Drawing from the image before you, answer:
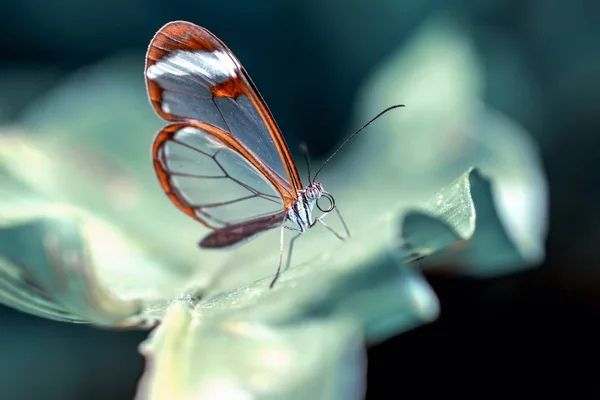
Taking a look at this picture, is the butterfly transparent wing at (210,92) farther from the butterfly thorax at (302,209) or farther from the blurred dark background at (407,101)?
the blurred dark background at (407,101)

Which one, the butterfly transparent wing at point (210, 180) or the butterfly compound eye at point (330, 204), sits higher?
the butterfly transparent wing at point (210, 180)

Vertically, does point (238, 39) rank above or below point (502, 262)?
above

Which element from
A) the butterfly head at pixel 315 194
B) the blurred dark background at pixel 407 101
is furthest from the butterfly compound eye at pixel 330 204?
the blurred dark background at pixel 407 101

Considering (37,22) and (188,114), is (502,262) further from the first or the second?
(37,22)

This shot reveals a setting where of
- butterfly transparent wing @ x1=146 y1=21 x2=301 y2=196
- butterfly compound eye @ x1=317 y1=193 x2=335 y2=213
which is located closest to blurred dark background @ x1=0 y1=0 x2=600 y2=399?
butterfly compound eye @ x1=317 y1=193 x2=335 y2=213

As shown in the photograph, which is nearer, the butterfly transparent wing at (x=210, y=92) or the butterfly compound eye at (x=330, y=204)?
the butterfly transparent wing at (x=210, y=92)

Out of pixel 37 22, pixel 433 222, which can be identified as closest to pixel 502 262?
pixel 433 222

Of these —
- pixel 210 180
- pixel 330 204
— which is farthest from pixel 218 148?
pixel 330 204
